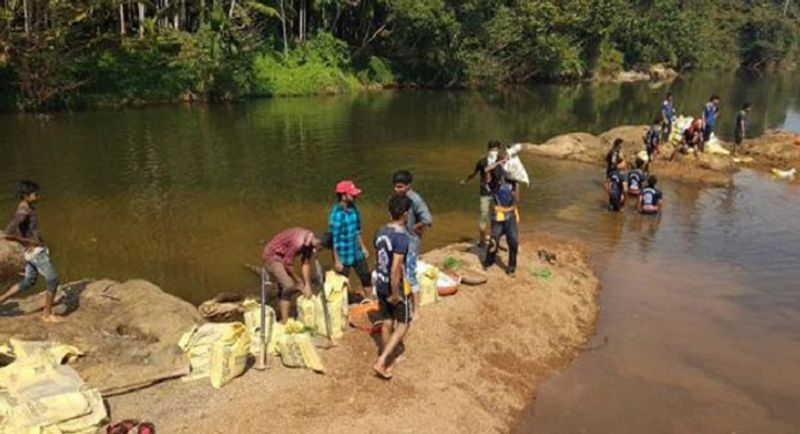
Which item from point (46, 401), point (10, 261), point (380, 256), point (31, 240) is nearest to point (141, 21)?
point (10, 261)

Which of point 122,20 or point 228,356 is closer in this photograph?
point 228,356

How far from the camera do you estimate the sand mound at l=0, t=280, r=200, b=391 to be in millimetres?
7922

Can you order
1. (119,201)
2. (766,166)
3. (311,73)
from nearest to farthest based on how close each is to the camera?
(119,201) < (766,166) < (311,73)

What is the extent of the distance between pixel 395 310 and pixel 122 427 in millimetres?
2991

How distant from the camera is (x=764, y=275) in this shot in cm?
1257

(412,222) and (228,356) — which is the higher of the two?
(412,222)

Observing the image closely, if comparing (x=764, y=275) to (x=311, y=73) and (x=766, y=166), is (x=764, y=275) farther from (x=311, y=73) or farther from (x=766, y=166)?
(x=311, y=73)

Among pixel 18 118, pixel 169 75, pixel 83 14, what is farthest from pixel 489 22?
pixel 18 118

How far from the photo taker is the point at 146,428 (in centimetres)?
652

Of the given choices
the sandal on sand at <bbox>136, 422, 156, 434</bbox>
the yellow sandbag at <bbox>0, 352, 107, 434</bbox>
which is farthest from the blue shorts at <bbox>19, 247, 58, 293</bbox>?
the sandal on sand at <bbox>136, 422, 156, 434</bbox>

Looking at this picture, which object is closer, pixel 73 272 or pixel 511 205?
pixel 511 205

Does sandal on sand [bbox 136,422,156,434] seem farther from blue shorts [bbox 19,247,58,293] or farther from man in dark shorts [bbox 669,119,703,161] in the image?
man in dark shorts [bbox 669,119,703,161]

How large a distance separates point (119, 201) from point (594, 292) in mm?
11736

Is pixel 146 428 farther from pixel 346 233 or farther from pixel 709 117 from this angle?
pixel 709 117
